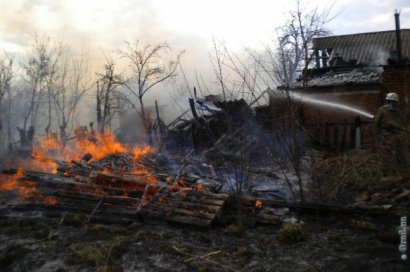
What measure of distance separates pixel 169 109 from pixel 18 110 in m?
15.3

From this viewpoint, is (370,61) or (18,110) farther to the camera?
(18,110)

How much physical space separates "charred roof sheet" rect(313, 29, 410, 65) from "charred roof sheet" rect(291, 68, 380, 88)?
6.20 metres

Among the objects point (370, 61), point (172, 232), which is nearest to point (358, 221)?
point (172, 232)

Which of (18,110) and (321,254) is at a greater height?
(18,110)

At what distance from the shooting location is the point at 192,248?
18.5 feet

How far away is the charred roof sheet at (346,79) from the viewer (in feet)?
47.2

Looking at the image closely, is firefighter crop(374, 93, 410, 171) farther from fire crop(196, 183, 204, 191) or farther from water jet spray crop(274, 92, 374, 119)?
water jet spray crop(274, 92, 374, 119)

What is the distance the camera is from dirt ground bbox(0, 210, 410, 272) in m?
4.95

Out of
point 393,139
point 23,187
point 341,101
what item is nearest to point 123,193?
point 23,187

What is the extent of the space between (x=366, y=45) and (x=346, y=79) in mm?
9945

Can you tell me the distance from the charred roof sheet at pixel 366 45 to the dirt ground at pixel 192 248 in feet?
59.7

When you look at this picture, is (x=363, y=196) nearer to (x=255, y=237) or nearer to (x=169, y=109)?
(x=255, y=237)

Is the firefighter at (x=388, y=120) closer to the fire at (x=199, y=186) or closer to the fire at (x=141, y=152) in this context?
the fire at (x=199, y=186)

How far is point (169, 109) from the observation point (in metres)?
32.1
